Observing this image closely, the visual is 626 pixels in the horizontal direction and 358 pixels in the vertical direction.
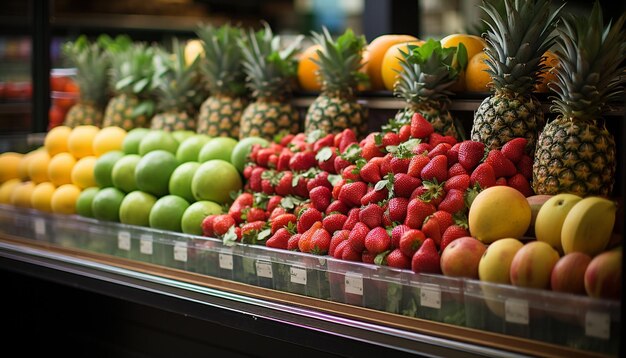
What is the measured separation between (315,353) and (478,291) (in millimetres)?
708

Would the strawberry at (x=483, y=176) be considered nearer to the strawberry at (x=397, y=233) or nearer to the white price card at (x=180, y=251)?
the strawberry at (x=397, y=233)

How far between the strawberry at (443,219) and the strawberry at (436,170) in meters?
0.16

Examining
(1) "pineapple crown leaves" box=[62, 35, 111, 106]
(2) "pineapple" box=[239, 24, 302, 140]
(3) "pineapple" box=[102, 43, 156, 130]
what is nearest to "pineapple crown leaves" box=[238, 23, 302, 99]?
(2) "pineapple" box=[239, 24, 302, 140]

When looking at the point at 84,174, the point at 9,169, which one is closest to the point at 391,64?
the point at 84,174

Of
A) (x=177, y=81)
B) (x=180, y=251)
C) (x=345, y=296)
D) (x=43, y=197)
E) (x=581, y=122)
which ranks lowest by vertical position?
(x=345, y=296)

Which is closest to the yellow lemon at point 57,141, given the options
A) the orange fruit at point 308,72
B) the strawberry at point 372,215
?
the orange fruit at point 308,72

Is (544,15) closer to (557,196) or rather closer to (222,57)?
(557,196)

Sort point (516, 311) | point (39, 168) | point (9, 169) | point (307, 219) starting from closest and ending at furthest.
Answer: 1. point (516, 311)
2. point (307, 219)
3. point (39, 168)
4. point (9, 169)

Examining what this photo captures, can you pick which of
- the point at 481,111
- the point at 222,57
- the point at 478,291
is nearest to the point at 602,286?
the point at 478,291

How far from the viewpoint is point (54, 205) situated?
3.97m

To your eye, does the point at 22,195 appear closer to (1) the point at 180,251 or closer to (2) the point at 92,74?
(2) the point at 92,74

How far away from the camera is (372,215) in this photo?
257cm

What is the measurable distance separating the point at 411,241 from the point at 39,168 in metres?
2.59

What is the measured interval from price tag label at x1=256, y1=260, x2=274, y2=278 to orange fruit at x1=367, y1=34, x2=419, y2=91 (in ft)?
4.05
